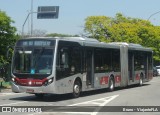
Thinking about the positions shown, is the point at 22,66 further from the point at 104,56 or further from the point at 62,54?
the point at 104,56

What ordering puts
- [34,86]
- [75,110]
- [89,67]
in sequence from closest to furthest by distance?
1. [75,110]
2. [34,86]
3. [89,67]

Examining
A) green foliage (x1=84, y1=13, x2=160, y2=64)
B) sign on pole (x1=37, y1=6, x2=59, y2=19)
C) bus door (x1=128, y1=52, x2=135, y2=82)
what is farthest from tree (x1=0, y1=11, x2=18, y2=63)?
green foliage (x1=84, y1=13, x2=160, y2=64)

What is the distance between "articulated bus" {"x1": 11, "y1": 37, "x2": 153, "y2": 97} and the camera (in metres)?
20.1

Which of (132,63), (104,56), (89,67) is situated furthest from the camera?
(132,63)

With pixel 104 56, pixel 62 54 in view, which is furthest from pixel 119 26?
pixel 62 54

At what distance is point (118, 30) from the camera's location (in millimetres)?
66250

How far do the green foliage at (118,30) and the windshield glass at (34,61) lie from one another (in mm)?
43698

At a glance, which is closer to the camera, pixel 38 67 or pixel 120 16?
pixel 38 67

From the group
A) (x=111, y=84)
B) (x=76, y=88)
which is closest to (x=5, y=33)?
(x=111, y=84)

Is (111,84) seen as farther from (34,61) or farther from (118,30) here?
(118,30)

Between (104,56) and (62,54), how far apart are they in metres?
6.08

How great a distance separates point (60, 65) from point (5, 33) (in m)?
11.1

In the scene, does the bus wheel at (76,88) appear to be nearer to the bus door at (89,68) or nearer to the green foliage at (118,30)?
the bus door at (89,68)

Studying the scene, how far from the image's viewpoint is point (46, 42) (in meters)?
20.6
